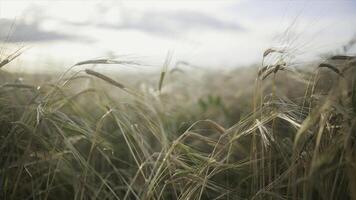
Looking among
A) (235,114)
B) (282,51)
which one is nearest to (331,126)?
(282,51)

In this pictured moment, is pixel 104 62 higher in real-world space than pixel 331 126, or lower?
higher

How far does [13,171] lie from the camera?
5.62 ft

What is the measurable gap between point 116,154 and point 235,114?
1.05m

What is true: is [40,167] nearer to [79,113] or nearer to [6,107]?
[6,107]

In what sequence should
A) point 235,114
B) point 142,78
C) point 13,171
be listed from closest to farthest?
1. point 13,171
2. point 235,114
3. point 142,78

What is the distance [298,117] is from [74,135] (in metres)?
0.92

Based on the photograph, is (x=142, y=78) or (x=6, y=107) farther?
(x=142, y=78)

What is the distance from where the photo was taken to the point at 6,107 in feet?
5.81

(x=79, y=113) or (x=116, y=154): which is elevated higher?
(x=79, y=113)

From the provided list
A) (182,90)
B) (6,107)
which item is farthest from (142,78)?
(6,107)

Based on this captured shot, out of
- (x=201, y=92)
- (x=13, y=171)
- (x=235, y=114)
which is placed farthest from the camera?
(x=201, y=92)

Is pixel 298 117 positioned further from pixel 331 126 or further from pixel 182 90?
pixel 182 90

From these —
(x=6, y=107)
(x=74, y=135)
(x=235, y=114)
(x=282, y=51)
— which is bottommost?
(x=235, y=114)

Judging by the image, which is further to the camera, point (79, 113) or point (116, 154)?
point (116, 154)
